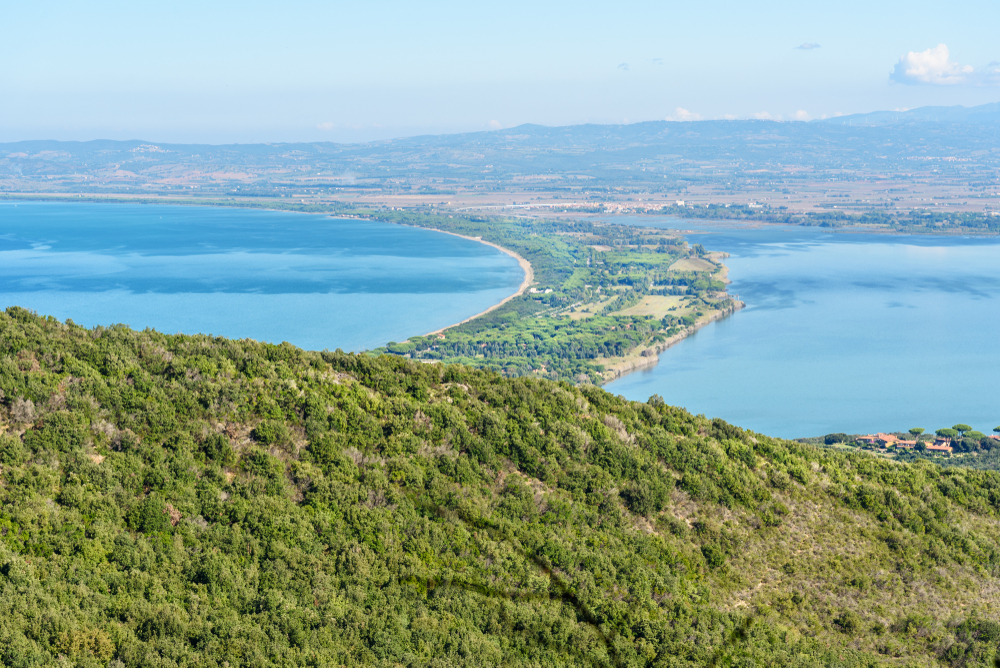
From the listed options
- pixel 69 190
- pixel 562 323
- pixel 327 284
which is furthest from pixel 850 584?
pixel 69 190

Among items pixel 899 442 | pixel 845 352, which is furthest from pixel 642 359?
pixel 899 442

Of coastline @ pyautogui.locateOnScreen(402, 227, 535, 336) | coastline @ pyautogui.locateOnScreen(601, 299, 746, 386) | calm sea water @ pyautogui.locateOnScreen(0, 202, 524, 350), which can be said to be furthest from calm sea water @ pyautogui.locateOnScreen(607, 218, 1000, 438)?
calm sea water @ pyautogui.locateOnScreen(0, 202, 524, 350)

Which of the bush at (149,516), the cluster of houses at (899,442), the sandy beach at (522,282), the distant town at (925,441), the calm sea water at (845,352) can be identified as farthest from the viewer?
the sandy beach at (522,282)

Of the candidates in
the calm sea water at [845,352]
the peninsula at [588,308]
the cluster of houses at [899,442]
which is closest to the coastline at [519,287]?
the peninsula at [588,308]

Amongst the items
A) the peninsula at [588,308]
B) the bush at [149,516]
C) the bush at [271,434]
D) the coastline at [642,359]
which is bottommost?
the coastline at [642,359]

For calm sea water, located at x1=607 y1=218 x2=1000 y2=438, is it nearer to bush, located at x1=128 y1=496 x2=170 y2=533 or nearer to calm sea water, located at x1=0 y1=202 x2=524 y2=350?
calm sea water, located at x1=0 y1=202 x2=524 y2=350

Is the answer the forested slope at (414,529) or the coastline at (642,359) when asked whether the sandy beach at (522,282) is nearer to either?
the coastline at (642,359)
